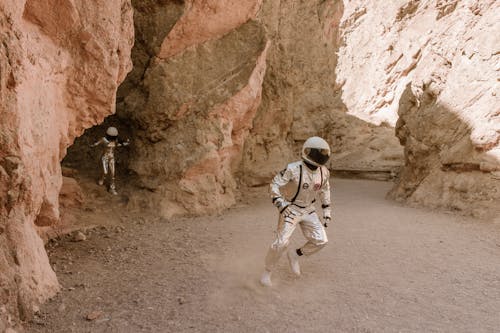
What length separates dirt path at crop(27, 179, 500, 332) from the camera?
3443 millimetres

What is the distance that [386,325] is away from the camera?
11.1 ft

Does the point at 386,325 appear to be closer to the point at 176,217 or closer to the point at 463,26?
the point at 176,217

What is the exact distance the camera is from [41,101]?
4.50m

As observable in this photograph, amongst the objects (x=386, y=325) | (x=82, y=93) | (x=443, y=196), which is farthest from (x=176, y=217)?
(x=443, y=196)

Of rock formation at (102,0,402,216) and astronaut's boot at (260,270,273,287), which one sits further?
rock formation at (102,0,402,216)

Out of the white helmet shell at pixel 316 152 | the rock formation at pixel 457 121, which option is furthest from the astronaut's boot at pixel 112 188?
the rock formation at pixel 457 121

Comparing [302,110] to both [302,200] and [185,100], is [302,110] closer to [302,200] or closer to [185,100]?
[185,100]

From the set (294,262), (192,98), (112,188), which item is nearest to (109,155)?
(112,188)

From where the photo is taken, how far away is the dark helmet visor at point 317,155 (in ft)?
13.9

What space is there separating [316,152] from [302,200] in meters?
0.62

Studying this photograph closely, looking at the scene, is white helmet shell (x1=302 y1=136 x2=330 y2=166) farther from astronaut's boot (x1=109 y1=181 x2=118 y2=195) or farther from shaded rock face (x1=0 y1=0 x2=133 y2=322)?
astronaut's boot (x1=109 y1=181 x2=118 y2=195)

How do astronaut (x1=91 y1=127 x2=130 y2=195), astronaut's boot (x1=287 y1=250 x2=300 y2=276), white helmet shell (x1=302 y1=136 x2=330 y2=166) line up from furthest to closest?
astronaut (x1=91 y1=127 x2=130 y2=195)
astronaut's boot (x1=287 y1=250 x2=300 y2=276)
white helmet shell (x1=302 y1=136 x2=330 y2=166)

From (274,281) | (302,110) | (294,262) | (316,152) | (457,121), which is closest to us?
(316,152)

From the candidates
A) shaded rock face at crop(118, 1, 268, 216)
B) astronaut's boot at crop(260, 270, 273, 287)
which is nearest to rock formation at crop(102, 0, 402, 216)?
shaded rock face at crop(118, 1, 268, 216)
